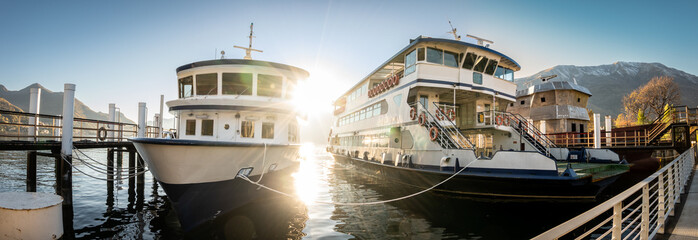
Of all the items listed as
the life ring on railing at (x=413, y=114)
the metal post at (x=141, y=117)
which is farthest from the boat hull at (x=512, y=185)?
the metal post at (x=141, y=117)

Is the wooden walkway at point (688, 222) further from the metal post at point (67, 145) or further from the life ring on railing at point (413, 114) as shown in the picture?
the metal post at point (67, 145)

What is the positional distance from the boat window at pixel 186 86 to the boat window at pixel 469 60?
13409mm

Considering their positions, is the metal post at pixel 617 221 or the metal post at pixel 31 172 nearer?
the metal post at pixel 617 221

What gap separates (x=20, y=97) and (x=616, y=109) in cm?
35032

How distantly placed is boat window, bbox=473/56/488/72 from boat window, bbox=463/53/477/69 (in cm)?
21

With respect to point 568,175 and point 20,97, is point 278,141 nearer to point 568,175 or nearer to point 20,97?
point 568,175

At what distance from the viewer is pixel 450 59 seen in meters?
16.0

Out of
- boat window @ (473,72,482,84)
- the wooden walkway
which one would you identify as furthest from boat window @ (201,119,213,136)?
boat window @ (473,72,482,84)

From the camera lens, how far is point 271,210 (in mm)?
11477

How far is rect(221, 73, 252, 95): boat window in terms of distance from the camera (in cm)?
1170

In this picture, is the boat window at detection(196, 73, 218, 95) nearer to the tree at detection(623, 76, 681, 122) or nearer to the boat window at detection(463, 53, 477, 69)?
the boat window at detection(463, 53, 477, 69)

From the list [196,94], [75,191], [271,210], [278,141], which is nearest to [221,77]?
[196,94]

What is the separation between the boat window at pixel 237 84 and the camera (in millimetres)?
11695

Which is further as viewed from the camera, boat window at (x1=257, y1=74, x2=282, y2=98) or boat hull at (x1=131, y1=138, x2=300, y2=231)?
boat window at (x1=257, y1=74, x2=282, y2=98)
